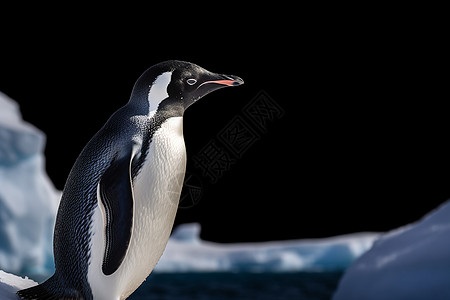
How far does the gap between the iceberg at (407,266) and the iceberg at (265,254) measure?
56.3 feet

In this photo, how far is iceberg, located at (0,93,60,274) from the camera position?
11.6 m

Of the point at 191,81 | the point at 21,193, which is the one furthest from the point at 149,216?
the point at 21,193

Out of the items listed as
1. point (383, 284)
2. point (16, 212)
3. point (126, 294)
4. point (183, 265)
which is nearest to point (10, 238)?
point (16, 212)

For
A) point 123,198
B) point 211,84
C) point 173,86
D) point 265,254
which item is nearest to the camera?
point 123,198

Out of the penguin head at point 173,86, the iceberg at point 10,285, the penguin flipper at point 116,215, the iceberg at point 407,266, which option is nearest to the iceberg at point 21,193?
the iceberg at point 407,266

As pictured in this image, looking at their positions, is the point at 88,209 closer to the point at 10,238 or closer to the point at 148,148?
the point at 148,148

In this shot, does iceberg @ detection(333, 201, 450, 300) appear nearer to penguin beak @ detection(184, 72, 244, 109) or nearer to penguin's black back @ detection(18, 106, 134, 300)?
penguin beak @ detection(184, 72, 244, 109)

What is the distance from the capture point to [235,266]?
2456cm

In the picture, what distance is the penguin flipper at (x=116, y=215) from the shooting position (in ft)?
5.85

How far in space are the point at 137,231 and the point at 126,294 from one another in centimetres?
30

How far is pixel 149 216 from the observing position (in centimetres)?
196

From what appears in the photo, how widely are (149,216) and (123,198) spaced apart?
0.20m

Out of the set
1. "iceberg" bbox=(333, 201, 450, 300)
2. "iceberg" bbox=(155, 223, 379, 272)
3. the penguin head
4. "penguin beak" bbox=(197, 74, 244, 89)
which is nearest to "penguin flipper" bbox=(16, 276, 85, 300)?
the penguin head

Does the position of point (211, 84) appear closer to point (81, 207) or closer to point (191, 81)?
point (191, 81)
